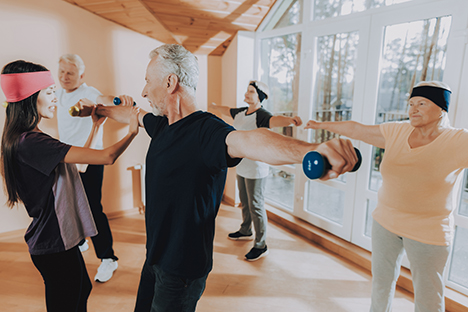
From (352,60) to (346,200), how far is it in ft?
4.23

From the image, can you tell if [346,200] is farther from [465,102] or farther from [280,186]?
[465,102]

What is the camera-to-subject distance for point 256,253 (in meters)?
2.66

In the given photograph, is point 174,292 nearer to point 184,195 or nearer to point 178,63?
point 184,195

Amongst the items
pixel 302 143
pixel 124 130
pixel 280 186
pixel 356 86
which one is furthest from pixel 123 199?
pixel 302 143

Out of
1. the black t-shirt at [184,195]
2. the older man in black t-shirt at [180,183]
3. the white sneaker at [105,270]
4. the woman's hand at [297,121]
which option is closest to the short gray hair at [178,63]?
the older man in black t-shirt at [180,183]

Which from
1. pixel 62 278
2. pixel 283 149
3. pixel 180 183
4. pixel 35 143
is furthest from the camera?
pixel 62 278

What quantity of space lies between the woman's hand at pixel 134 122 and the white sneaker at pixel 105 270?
4.64ft

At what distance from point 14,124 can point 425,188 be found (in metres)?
1.95

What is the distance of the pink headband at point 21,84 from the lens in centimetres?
128

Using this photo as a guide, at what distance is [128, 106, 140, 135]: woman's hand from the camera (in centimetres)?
148

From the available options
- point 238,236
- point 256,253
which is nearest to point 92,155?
point 256,253

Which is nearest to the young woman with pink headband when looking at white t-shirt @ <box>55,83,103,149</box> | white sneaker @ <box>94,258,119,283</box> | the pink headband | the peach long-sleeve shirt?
the pink headband

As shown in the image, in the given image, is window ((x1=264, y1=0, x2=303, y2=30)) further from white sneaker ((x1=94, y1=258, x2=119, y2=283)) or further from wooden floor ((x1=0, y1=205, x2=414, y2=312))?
white sneaker ((x1=94, y1=258, x2=119, y2=283))

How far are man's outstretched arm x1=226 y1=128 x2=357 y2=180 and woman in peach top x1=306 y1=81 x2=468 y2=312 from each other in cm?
103
